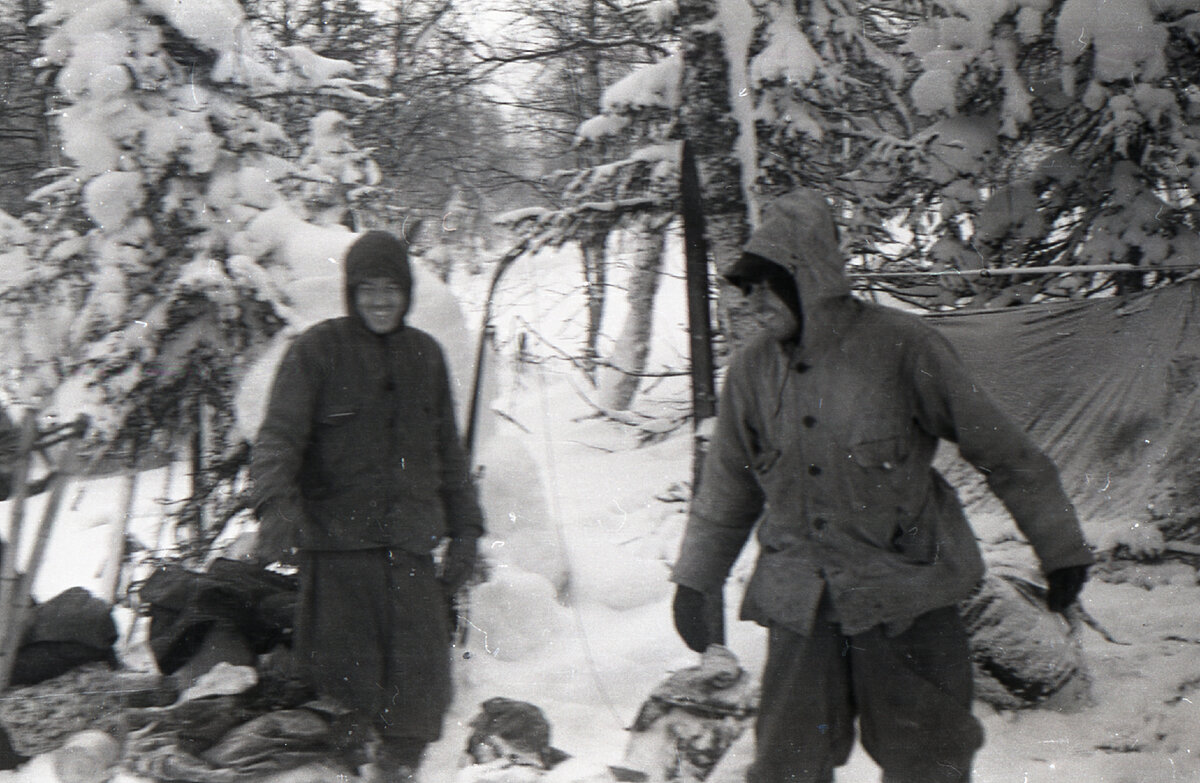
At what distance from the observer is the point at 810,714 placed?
8.64 feet

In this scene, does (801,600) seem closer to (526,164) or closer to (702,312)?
(702,312)

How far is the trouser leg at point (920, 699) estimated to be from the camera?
8.36ft

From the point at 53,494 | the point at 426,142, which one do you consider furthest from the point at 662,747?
the point at 426,142

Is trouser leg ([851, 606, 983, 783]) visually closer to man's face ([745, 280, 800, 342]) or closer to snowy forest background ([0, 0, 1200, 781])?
man's face ([745, 280, 800, 342])

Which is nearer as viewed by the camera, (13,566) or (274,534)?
(274,534)

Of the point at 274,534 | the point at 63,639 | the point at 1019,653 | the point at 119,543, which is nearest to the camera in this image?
the point at 274,534

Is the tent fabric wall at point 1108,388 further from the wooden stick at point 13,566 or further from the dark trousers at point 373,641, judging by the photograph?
the wooden stick at point 13,566

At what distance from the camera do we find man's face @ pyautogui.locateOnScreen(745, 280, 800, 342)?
8.98ft

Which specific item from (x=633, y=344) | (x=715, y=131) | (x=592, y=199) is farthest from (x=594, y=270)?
(x=633, y=344)

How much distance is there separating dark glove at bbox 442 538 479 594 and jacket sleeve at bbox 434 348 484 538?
27 mm

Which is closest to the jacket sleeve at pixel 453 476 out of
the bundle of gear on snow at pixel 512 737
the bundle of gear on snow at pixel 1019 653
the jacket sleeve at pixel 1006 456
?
the bundle of gear on snow at pixel 512 737

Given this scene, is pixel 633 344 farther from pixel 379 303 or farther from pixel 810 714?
pixel 810 714

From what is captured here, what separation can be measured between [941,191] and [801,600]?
4604 millimetres

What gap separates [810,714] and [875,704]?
16 centimetres
